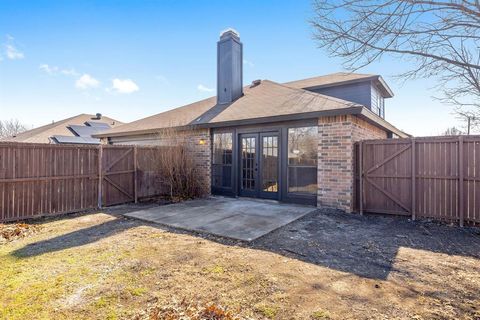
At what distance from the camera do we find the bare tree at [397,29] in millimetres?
5234

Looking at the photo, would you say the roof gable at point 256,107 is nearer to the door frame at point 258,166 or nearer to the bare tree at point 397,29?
the door frame at point 258,166

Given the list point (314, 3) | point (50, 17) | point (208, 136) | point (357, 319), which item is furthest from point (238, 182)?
point (50, 17)

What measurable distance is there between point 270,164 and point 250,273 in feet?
16.2

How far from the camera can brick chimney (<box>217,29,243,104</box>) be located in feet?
36.2

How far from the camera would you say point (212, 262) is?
3.59m

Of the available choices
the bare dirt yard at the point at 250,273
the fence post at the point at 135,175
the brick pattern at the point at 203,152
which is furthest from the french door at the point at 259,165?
the fence post at the point at 135,175

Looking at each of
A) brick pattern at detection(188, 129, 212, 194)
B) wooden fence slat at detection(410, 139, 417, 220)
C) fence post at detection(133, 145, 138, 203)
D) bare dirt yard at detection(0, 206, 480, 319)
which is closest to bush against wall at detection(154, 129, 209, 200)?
brick pattern at detection(188, 129, 212, 194)

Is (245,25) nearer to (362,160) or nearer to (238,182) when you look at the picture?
(238,182)

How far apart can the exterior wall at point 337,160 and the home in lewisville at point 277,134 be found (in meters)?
0.02

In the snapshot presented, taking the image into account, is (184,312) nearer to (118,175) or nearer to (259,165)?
(259,165)

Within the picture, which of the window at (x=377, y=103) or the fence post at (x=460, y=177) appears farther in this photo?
the window at (x=377, y=103)

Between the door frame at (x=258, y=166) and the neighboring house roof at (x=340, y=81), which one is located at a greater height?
the neighboring house roof at (x=340, y=81)

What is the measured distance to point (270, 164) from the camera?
7.93 meters

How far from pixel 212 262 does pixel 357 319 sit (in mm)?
1938
